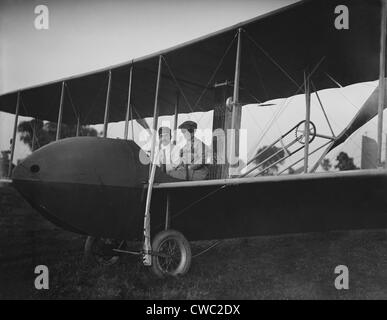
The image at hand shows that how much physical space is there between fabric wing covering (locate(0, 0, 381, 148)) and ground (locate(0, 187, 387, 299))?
2.28m

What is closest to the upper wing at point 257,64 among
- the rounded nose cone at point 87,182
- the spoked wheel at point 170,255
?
the rounded nose cone at point 87,182

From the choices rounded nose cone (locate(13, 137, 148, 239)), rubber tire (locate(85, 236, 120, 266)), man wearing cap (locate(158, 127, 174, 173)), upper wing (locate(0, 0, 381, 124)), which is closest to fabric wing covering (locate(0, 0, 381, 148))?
upper wing (locate(0, 0, 381, 124))

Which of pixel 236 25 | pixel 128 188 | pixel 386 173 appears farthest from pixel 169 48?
pixel 386 173

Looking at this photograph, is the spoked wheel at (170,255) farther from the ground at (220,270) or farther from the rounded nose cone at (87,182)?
the rounded nose cone at (87,182)

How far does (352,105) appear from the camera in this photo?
21.9 feet

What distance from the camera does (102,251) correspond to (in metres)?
6.38

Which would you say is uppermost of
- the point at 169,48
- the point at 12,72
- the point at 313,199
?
the point at 169,48

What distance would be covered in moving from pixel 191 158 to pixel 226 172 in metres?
0.75

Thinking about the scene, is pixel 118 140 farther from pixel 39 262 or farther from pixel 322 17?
pixel 322 17

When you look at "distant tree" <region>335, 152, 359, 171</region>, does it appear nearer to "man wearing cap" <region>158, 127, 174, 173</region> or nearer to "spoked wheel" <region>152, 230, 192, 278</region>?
Answer: "man wearing cap" <region>158, 127, 174, 173</region>

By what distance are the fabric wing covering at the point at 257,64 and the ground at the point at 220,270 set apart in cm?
228

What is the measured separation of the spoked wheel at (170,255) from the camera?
209 inches

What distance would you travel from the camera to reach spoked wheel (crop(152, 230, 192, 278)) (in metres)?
5.30

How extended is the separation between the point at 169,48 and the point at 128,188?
211 cm
